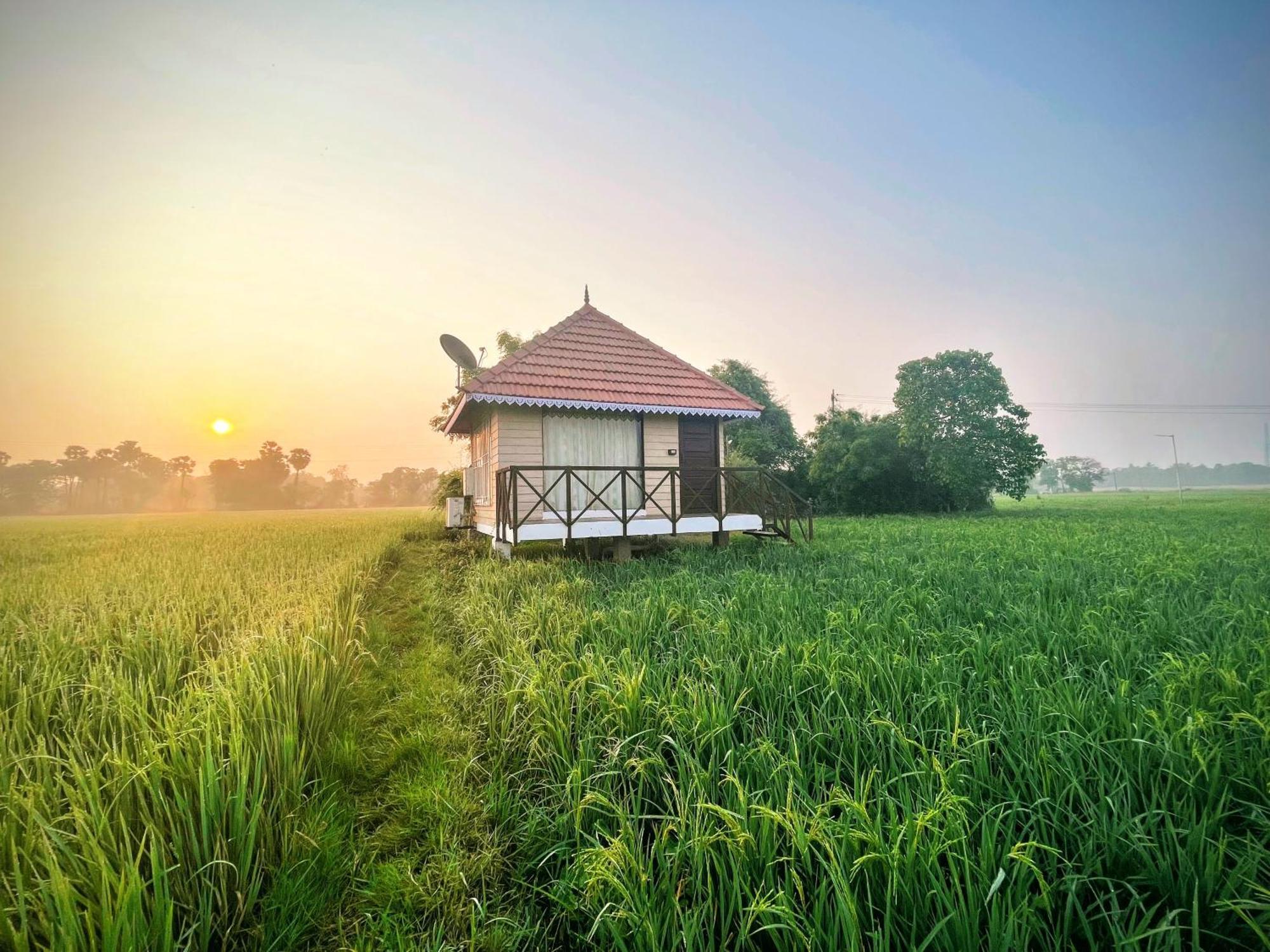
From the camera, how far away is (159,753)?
96.2 inches

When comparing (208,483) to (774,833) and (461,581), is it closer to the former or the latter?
(461,581)

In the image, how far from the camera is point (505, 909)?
7.36 ft

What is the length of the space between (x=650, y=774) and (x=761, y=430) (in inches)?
1100

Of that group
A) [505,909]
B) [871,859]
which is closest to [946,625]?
[871,859]

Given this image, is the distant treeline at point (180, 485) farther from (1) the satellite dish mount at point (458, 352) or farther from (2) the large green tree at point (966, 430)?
(2) the large green tree at point (966, 430)

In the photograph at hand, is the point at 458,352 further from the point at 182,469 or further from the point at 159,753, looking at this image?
the point at 182,469

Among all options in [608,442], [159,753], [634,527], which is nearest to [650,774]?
[159,753]

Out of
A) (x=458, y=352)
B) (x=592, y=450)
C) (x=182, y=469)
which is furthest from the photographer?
(x=182, y=469)

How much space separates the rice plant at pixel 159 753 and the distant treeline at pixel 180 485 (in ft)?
60.6

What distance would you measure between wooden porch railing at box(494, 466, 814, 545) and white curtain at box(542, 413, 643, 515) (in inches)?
1.2

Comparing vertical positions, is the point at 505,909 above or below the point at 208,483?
below

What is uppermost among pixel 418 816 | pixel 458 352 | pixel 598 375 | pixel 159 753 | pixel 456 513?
pixel 458 352

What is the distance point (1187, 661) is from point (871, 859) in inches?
147

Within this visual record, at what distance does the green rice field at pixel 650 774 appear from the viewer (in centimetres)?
179
